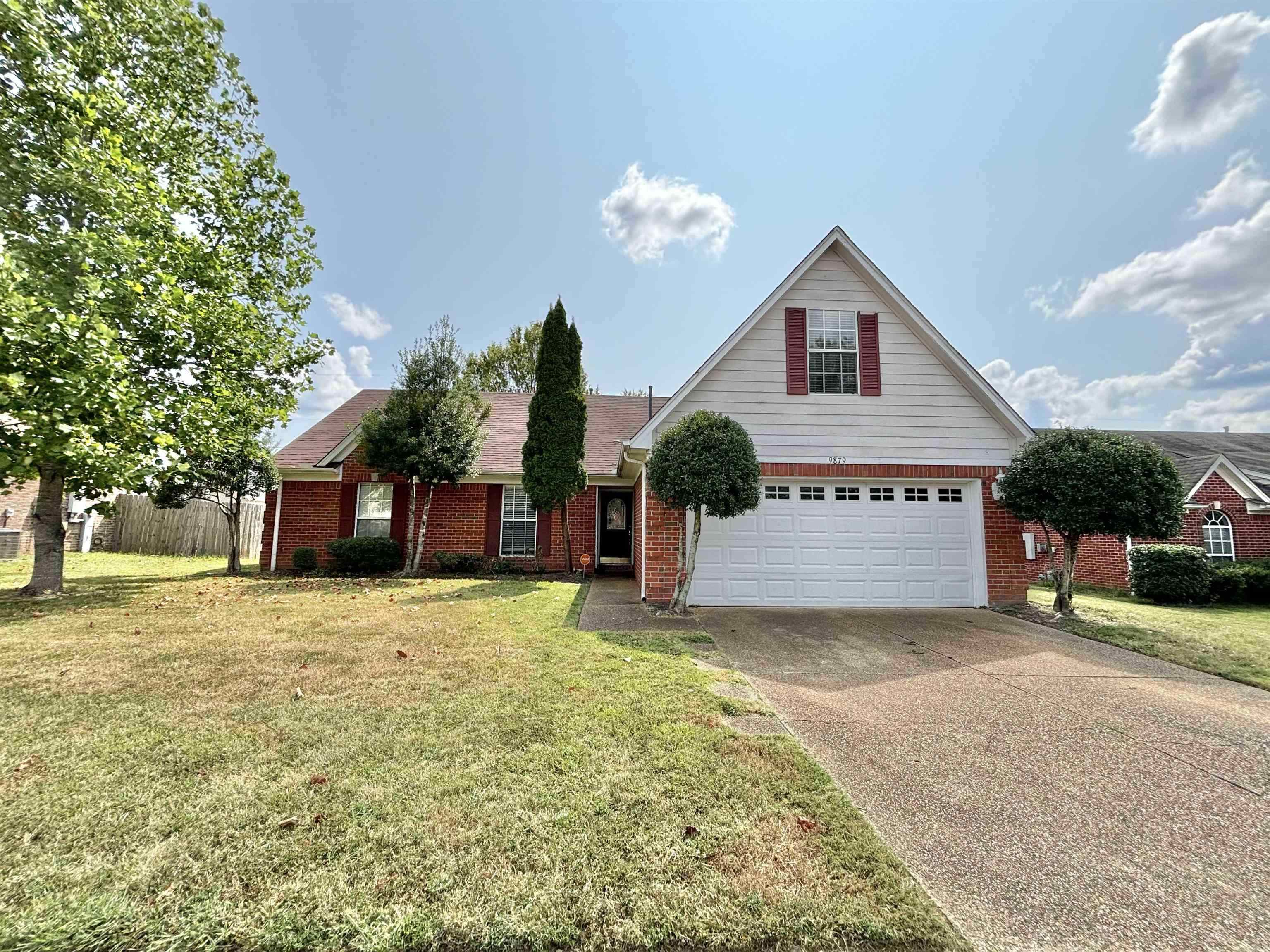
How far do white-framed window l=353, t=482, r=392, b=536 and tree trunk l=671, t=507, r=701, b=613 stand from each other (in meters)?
9.08

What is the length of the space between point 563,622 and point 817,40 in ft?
33.5

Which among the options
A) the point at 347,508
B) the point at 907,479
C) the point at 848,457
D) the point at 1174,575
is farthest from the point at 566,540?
the point at 1174,575

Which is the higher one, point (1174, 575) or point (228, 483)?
point (228, 483)

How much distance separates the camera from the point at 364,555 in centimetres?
1268

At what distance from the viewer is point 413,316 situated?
13.5 meters

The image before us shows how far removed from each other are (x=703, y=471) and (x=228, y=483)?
40.3 feet

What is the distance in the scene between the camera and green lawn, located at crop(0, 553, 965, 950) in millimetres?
1803

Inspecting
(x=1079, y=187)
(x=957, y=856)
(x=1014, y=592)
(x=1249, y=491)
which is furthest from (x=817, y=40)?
(x=1249, y=491)

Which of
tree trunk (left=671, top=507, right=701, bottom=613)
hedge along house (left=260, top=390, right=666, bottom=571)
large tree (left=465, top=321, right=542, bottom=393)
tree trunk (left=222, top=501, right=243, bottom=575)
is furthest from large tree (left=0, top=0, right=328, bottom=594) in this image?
large tree (left=465, top=321, right=542, bottom=393)

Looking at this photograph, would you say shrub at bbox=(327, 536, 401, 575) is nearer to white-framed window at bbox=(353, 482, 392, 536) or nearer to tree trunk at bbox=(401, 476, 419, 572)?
tree trunk at bbox=(401, 476, 419, 572)

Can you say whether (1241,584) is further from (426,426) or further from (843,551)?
(426,426)

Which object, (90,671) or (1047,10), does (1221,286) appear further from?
(90,671)

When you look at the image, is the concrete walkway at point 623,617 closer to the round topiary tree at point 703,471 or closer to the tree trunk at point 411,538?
the round topiary tree at point 703,471

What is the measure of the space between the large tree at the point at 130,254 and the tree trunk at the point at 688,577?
24.9ft
